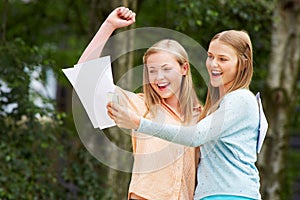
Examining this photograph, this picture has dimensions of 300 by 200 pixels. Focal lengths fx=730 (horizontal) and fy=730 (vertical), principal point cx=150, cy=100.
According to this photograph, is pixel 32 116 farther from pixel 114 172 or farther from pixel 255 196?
pixel 255 196

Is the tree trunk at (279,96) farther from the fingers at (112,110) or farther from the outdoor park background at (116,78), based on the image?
the fingers at (112,110)

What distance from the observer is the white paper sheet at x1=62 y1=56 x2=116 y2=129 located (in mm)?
2758

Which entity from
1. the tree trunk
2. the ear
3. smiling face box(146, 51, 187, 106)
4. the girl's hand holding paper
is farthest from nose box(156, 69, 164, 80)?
the tree trunk

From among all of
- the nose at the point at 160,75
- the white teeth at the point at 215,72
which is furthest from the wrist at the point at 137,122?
the white teeth at the point at 215,72

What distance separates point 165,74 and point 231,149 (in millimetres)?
396

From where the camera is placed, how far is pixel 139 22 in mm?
7195

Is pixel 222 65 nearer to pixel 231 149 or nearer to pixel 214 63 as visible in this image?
pixel 214 63

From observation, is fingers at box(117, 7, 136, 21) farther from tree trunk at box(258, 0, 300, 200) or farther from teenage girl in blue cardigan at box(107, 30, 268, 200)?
tree trunk at box(258, 0, 300, 200)

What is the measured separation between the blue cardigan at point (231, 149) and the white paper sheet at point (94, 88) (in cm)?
36

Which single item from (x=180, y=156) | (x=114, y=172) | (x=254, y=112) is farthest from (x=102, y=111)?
(x=114, y=172)

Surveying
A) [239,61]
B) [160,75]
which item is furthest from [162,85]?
[239,61]

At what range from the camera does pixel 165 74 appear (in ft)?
9.46

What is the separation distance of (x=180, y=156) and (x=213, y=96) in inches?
10.7

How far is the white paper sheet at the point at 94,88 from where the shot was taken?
276cm
